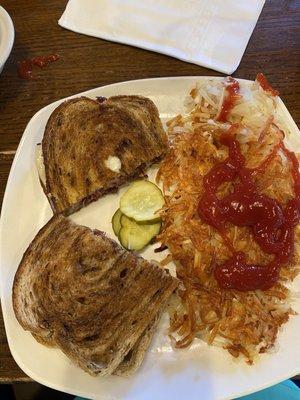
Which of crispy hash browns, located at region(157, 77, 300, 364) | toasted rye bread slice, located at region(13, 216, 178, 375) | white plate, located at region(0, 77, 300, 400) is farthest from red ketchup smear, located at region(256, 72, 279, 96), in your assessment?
toasted rye bread slice, located at region(13, 216, 178, 375)

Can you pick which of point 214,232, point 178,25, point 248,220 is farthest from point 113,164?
point 178,25

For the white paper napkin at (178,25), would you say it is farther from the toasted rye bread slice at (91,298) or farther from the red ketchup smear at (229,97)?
the toasted rye bread slice at (91,298)

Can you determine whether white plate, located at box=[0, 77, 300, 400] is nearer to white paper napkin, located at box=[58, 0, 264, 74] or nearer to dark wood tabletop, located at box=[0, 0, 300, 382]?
dark wood tabletop, located at box=[0, 0, 300, 382]

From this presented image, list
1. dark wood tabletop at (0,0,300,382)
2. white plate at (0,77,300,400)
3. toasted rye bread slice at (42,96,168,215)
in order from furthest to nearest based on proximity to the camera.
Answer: dark wood tabletop at (0,0,300,382)
toasted rye bread slice at (42,96,168,215)
white plate at (0,77,300,400)

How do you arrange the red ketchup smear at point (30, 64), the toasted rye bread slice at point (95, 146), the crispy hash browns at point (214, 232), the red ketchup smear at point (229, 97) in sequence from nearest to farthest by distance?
the crispy hash browns at point (214, 232) → the toasted rye bread slice at point (95, 146) → the red ketchup smear at point (229, 97) → the red ketchup smear at point (30, 64)

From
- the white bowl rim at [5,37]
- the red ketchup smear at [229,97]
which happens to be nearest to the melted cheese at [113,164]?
the red ketchup smear at [229,97]

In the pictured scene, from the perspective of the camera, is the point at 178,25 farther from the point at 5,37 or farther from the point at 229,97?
the point at 5,37
